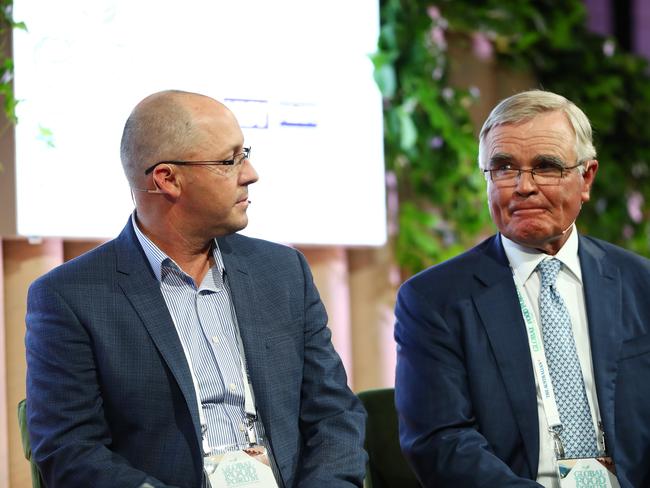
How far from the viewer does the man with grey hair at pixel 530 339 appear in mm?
2877

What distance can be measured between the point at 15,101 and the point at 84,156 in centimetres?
32

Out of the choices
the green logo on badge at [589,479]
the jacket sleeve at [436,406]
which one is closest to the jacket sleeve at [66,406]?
the jacket sleeve at [436,406]

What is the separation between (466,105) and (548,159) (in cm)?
194

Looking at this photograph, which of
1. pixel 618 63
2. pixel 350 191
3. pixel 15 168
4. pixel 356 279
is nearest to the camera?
pixel 15 168

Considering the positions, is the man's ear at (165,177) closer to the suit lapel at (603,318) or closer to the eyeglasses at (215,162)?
the eyeglasses at (215,162)

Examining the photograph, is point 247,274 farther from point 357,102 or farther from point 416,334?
point 357,102

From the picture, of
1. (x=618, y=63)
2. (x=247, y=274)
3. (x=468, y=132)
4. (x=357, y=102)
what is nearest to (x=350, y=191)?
(x=357, y=102)

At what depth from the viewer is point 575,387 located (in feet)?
9.59

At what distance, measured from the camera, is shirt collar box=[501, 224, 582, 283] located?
3.07 meters

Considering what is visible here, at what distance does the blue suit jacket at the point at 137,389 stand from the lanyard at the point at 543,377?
0.55 meters

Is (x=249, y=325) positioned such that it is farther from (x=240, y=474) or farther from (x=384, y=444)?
(x=384, y=444)

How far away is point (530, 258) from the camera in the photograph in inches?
121

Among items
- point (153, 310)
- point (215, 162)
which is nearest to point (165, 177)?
point (215, 162)

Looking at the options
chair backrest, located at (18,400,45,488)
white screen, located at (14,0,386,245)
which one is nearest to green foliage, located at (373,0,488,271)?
white screen, located at (14,0,386,245)
